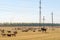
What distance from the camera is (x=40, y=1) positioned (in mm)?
66438

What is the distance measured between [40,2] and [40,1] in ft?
1.19

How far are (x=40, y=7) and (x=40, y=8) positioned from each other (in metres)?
0.45

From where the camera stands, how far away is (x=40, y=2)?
66.5 m

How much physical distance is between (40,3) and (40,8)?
224 cm

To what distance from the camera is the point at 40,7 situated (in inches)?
2586

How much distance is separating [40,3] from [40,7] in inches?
70.5

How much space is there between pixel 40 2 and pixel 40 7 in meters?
2.05

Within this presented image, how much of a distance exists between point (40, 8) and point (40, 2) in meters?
2.49

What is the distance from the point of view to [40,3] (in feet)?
219

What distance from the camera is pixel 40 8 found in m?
65.4
